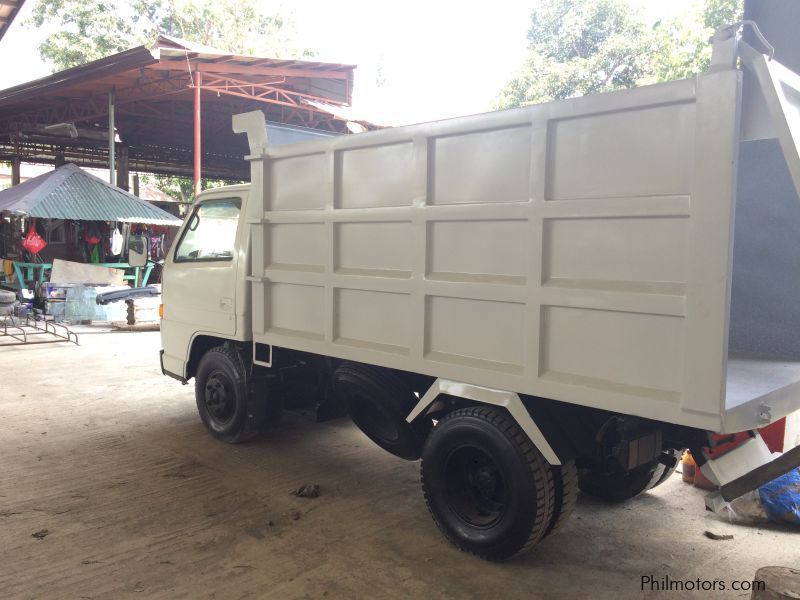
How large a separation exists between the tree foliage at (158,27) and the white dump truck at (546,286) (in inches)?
1035

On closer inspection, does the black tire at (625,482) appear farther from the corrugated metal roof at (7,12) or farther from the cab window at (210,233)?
the corrugated metal roof at (7,12)

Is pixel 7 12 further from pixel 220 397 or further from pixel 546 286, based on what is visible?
pixel 546 286

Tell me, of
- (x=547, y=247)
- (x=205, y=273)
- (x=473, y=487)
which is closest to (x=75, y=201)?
(x=205, y=273)

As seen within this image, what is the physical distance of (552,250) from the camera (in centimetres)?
312

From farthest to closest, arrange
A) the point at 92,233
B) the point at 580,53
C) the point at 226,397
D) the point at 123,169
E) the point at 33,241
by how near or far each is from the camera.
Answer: the point at 580,53 < the point at 123,169 < the point at 92,233 < the point at 33,241 < the point at 226,397

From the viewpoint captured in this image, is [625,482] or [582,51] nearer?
[625,482]

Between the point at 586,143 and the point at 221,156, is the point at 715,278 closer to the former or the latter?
the point at 586,143

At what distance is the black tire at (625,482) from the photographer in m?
4.26

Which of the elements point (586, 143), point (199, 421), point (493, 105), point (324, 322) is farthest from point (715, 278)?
point (493, 105)

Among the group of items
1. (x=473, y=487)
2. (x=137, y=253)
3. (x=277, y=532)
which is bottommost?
(x=277, y=532)

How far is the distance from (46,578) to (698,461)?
348 cm

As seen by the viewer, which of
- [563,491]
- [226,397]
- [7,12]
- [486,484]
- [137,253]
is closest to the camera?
[563,491]

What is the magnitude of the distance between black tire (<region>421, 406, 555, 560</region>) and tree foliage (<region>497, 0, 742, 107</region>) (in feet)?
70.2

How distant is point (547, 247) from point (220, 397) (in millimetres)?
3544
